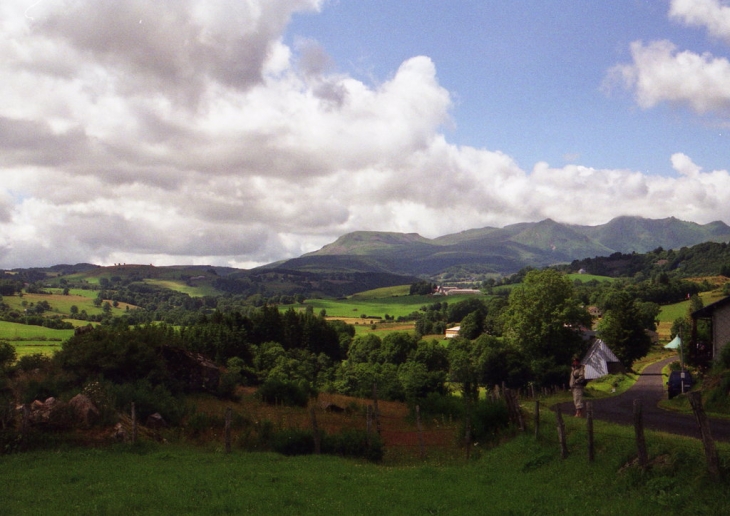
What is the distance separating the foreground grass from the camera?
1288cm

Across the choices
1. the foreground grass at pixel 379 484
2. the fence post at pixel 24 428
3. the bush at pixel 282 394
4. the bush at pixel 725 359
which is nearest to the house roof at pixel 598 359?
the bush at pixel 725 359

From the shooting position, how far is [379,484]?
16453 mm

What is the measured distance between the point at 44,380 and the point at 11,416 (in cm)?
670

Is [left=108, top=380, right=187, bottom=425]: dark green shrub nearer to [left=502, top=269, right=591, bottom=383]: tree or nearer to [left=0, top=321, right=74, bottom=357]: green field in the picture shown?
[left=502, top=269, right=591, bottom=383]: tree

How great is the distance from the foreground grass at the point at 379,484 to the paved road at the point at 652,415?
492cm

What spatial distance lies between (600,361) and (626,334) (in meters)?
5.83

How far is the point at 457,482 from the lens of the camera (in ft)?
55.0

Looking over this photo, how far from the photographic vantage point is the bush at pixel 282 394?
3750 cm

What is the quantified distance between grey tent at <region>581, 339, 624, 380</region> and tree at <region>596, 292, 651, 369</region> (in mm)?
1828

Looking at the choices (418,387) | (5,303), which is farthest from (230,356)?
(5,303)

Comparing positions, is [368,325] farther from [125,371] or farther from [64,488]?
[64,488]

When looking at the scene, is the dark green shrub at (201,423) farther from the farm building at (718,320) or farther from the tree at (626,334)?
the tree at (626,334)

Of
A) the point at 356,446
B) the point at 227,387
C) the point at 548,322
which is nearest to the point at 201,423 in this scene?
the point at 356,446

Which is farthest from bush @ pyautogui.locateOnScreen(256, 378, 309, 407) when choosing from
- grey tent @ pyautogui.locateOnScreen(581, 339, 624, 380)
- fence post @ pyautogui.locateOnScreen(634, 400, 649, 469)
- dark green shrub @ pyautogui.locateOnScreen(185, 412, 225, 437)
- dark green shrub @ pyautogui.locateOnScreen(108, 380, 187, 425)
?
grey tent @ pyautogui.locateOnScreen(581, 339, 624, 380)
